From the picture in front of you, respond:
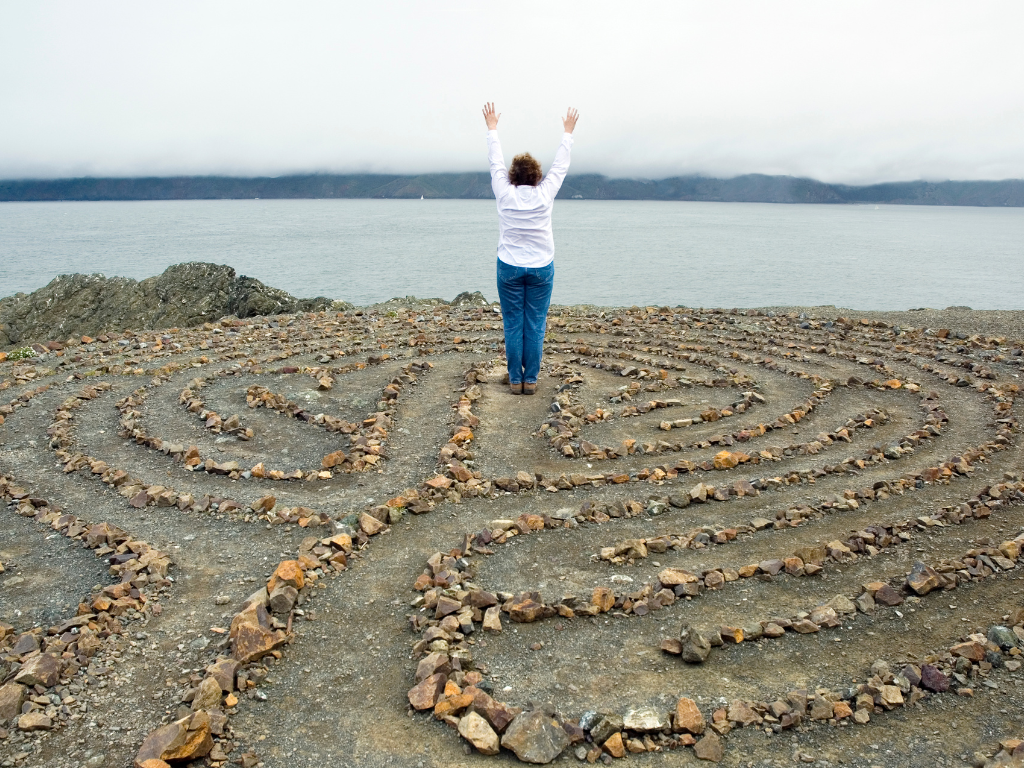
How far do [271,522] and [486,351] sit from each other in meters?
7.76

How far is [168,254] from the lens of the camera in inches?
2798

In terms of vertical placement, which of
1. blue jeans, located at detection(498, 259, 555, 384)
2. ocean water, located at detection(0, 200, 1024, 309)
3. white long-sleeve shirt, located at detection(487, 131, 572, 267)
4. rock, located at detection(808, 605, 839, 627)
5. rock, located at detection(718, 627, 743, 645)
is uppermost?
white long-sleeve shirt, located at detection(487, 131, 572, 267)

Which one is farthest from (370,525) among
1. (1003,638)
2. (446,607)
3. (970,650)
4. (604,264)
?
(604,264)

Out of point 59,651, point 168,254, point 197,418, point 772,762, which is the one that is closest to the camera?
point 772,762

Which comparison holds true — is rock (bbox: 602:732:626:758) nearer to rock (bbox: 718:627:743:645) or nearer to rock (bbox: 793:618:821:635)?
rock (bbox: 718:627:743:645)

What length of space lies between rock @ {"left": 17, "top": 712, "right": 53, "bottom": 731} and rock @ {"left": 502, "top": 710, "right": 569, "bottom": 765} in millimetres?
2645

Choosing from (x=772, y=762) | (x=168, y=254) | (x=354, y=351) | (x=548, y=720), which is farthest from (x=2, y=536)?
(x=168, y=254)

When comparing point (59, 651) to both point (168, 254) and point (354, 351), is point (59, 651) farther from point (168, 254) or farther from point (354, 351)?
point (168, 254)

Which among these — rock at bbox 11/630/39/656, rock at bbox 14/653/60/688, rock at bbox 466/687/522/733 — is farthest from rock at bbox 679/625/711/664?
rock at bbox 11/630/39/656

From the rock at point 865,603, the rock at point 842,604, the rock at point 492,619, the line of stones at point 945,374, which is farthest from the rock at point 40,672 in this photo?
the line of stones at point 945,374

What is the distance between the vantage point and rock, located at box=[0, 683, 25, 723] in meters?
4.71

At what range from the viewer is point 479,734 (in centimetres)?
454

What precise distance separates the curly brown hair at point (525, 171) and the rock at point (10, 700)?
7.58 m

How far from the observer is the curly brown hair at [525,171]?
1012 centimetres
